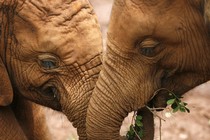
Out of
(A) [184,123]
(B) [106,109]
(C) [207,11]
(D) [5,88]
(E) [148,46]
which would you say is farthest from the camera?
(A) [184,123]

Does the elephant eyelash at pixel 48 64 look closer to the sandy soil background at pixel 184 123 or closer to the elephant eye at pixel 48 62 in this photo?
the elephant eye at pixel 48 62

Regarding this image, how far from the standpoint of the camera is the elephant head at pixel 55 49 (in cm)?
509

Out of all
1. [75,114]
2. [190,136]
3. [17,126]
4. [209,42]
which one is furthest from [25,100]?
[190,136]

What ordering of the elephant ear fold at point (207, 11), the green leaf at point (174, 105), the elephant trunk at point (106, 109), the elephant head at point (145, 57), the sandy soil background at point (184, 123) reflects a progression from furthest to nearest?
the sandy soil background at point (184, 123) → the green leaf at point (174, 105) → the elephant trunk at point (106, 109) → the elephant head at point (145, 57) → the elephant ear fold at point (207, 11)

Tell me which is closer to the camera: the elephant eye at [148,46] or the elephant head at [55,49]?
the elephant eye at [148,46]

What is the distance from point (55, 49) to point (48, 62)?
0.13 meters

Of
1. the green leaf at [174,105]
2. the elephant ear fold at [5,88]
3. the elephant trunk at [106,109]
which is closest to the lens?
the elephant trunk at [106,109]

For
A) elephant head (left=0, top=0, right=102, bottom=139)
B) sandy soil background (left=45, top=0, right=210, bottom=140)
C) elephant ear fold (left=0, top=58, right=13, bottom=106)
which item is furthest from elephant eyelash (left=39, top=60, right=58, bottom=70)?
sandy soil background (left=45, top=0, right=210, bottom=140)

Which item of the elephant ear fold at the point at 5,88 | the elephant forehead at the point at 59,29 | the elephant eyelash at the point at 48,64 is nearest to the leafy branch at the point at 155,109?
the elephant forehead at the point at 59,29

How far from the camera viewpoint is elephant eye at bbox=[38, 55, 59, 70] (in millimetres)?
5156

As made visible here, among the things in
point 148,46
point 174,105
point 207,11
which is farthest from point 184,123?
point 207,11

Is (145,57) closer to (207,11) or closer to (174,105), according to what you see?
(174,105)

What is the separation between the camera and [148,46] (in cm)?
493

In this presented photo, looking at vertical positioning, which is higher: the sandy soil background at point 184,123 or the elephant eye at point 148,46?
the elephant eye at point 148,46
